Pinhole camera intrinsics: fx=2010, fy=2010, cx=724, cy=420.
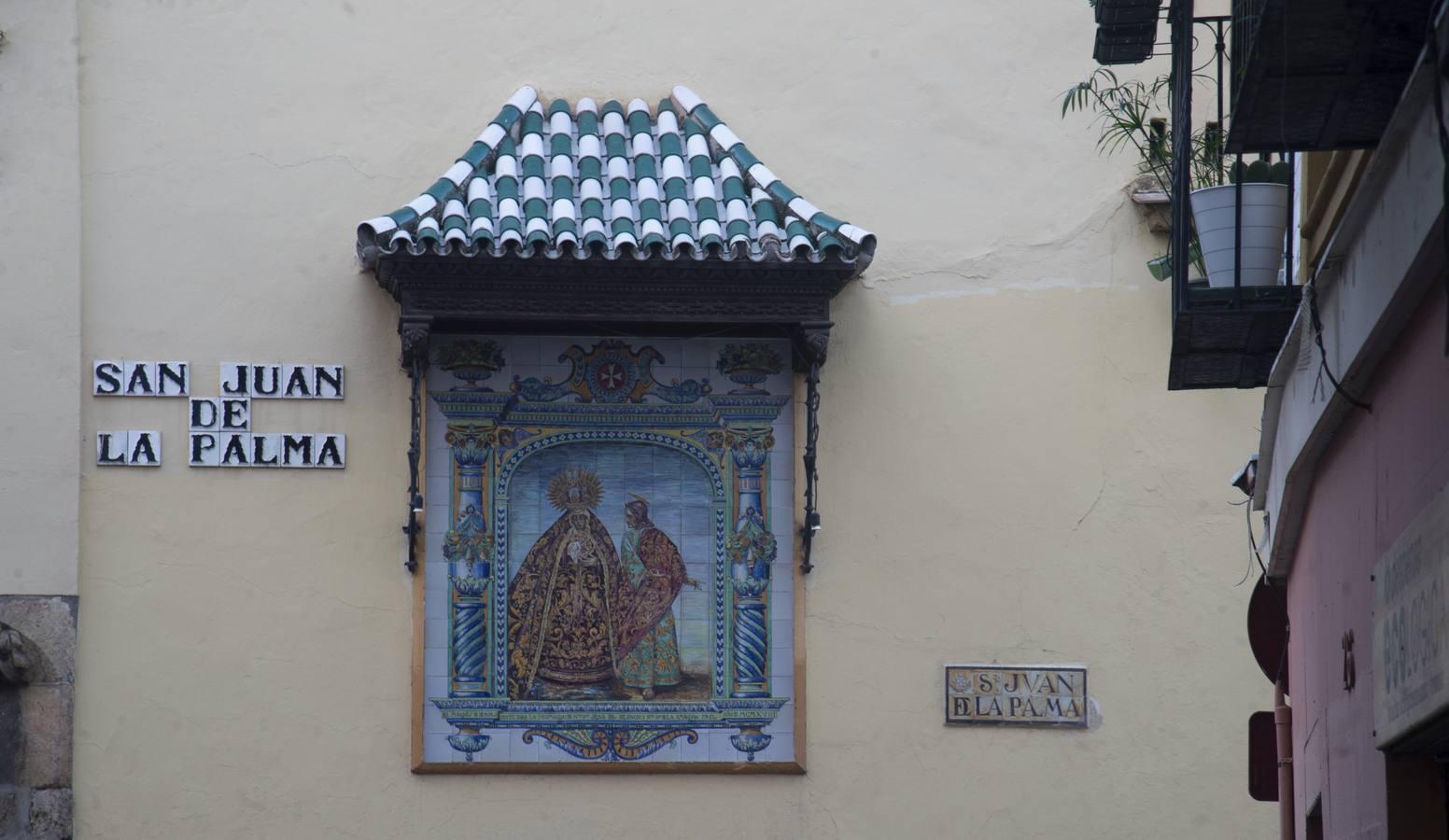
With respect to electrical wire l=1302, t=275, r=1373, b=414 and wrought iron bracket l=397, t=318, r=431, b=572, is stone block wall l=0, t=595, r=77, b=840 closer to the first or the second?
wrought iron bracket l=397, t=318, r=431, b=572

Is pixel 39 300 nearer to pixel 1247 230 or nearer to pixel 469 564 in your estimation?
pixel 469 564

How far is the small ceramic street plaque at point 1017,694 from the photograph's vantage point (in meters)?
10.1

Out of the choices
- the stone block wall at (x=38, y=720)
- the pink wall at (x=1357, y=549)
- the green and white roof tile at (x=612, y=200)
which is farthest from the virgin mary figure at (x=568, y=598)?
the pink wall at (x=1357, y=549)

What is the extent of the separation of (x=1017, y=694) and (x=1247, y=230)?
401 centimetres

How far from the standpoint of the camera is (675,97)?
10.5m

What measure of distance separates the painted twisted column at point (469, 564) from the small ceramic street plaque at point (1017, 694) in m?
2.36

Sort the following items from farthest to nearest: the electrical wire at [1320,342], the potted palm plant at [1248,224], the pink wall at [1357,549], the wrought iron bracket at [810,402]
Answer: the wrought iron bracket at [810,402] → the potted palm plant at [1248,224] → the electrical wire at [1320,342] → the pink wall at [1357,549]

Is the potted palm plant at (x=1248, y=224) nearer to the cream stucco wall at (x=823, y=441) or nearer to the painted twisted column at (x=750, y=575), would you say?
the cream stucco wall at (x=823, y=441)

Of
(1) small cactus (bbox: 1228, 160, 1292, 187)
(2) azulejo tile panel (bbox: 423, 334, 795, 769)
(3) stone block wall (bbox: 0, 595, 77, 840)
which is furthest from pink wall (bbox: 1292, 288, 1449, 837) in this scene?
(3) stone block wall (bbox: 0, 595, 77, 840)

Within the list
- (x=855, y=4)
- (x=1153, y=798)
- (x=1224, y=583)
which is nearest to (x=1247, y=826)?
(x=1153, y=798)

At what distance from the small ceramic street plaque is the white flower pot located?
3.79 meters

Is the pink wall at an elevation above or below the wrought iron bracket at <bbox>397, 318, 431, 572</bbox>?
A: below

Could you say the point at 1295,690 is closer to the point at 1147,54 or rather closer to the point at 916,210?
the point at 1147,54

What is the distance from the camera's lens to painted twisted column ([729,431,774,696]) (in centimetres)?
1010
